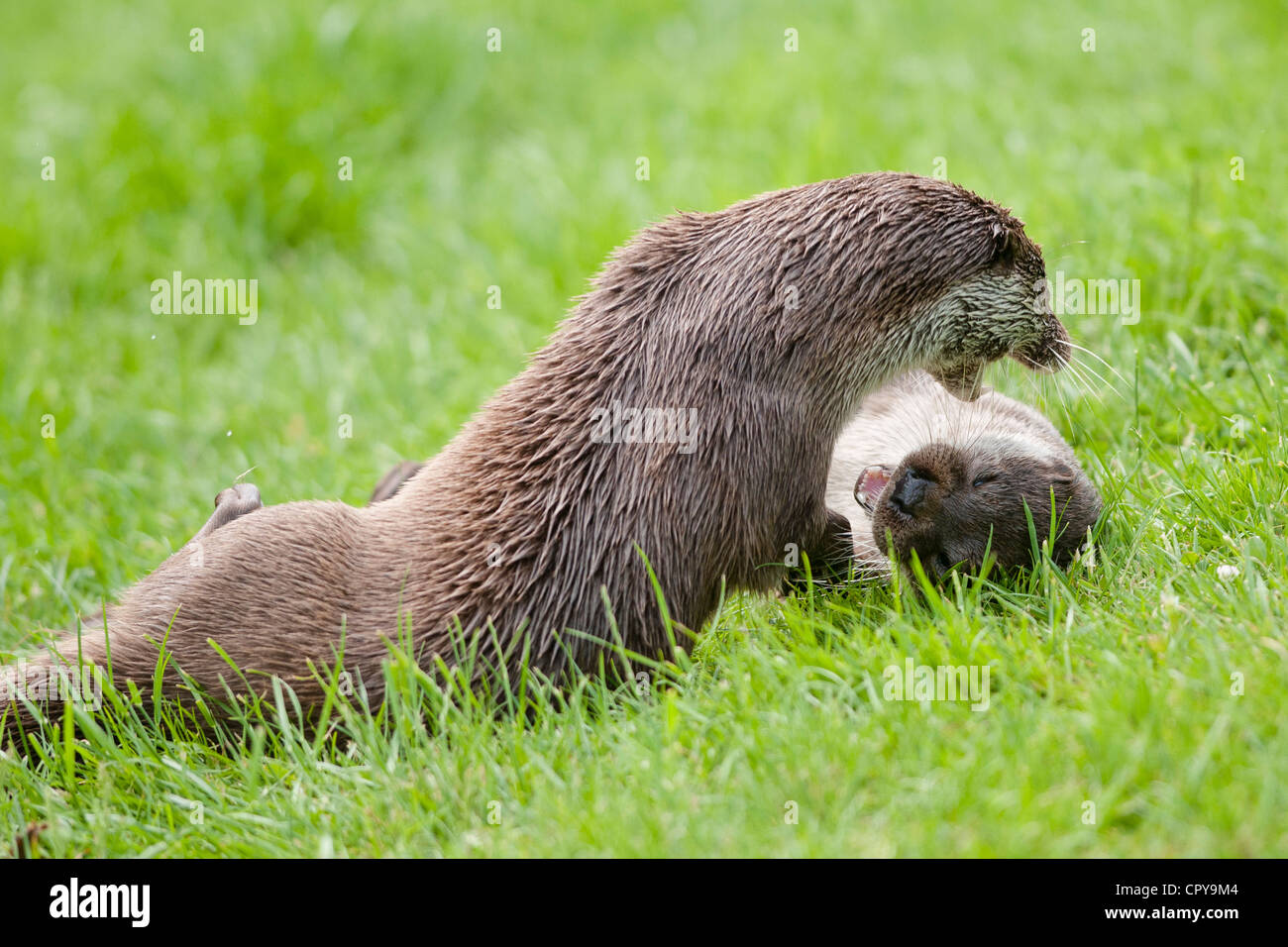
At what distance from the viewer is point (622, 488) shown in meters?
3.48

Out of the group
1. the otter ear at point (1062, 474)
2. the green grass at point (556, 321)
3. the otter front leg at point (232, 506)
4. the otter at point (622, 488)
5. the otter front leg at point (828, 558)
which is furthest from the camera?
the otter front leg at point (232, 506)

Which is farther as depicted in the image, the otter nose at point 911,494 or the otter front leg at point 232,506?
the otter front leg at point 232,506

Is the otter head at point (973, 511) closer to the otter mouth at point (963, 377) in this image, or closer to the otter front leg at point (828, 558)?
the otter front leg at point (828, 558)

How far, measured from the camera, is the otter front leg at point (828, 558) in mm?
3670

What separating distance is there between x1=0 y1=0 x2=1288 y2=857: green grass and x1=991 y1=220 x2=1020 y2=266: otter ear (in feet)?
2.30

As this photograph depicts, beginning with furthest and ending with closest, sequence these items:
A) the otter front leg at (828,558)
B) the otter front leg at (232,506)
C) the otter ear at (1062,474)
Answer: the otter front leg at (232,506), the otter ear at (1062,474), the otter front leg at (828,558)

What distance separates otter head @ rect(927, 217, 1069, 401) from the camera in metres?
3.81

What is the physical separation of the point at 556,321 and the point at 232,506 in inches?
92.3

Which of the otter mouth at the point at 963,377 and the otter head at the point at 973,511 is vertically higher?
the otter mouth at the point at 963,377

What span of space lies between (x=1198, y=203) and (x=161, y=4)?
811 centimetres

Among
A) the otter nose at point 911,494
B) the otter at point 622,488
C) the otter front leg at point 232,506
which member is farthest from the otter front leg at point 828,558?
the otter front leg at point 232,506

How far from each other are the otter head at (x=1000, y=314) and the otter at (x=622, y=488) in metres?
0.01

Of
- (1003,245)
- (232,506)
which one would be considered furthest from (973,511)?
(232,506)
